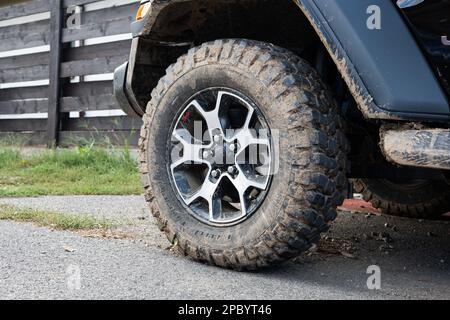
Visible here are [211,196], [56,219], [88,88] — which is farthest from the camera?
[88,88]

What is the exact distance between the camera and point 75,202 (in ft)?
14.9

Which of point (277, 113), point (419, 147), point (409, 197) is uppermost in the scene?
point (277, 113)

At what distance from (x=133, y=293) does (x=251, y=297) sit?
415 millimetres

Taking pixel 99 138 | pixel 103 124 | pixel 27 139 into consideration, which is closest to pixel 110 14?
pixel 103 124

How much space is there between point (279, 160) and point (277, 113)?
184 millimetres

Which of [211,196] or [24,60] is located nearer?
[211,196]

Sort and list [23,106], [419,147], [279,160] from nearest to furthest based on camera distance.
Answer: [419,147]
[279,160]
[23,106]

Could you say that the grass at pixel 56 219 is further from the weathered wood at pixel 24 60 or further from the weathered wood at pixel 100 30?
the weathered wood at pixel 24 60

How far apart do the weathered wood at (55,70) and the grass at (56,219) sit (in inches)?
180

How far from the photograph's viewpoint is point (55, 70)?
830 centimetres

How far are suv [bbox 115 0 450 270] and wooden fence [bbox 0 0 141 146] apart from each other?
13.5ft

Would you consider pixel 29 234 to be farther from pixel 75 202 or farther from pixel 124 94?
pixel 75 202

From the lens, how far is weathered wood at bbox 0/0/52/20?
859cm

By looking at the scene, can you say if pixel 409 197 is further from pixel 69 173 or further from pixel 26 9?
pixel 26 9
